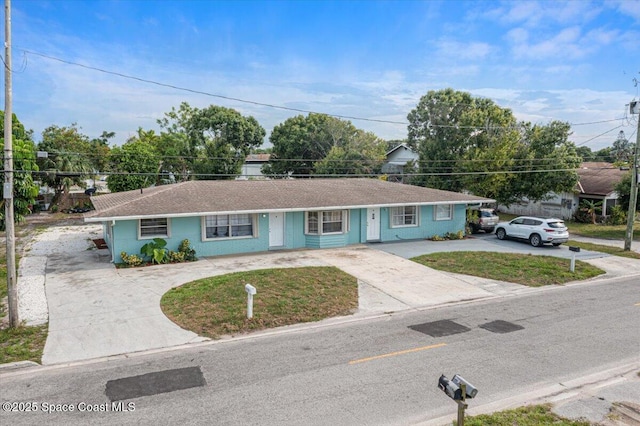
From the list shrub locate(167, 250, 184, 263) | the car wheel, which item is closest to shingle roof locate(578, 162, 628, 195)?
the car wheel

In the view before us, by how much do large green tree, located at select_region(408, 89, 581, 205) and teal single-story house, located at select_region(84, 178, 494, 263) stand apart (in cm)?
821

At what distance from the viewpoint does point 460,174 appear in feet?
112

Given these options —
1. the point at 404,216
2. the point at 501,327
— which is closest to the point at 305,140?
the point at 404,216

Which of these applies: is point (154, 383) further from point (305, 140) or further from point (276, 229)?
point (305, 140)

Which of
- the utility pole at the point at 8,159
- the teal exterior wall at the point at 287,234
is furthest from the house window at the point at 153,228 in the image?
the utility pole at the point at 8,159

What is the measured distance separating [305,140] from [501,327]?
4235 centimetres

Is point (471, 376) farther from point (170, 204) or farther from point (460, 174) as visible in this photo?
point (460, 174)

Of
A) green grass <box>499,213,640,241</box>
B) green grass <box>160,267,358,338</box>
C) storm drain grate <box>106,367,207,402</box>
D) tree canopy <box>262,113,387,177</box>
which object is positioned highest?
tree canopy <box>262,113,387,177</box>

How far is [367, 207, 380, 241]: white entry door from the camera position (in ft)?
79.1

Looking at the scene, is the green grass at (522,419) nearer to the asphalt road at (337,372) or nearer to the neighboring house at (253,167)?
the asphalt road at (337,372)

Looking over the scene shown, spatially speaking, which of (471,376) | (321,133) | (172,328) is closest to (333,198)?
(172,328)

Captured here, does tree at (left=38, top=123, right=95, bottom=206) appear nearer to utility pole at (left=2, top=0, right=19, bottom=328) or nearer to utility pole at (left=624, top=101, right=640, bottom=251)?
utility pole at (left=2, top=0, right=19, bottom=328)

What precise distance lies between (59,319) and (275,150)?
42.7 metres

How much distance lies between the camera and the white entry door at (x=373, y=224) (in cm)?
2411
